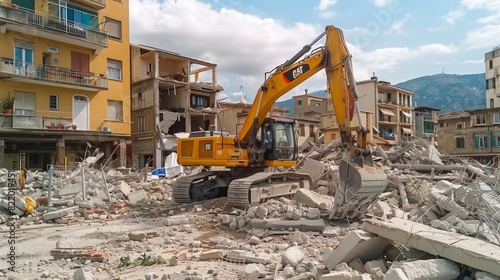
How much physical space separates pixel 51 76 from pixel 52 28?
284 centimetres

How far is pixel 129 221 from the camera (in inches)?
435

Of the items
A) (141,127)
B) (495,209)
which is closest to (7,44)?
(141,127)

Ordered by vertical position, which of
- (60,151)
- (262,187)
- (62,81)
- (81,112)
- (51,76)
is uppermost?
(51,76)

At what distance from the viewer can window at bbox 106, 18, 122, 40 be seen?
2974cm

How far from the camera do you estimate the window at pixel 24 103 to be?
24375 mm

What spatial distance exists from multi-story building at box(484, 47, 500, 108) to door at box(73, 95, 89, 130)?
1975 inches

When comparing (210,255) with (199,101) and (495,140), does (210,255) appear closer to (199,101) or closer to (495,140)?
(199,101)

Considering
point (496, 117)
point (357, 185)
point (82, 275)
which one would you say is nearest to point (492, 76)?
point (496, 117)

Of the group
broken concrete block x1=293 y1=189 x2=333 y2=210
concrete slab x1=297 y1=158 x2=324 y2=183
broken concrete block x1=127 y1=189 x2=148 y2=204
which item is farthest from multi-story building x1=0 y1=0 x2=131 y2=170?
broken concrete block x1=293 y1=189 x2=333 y2=210

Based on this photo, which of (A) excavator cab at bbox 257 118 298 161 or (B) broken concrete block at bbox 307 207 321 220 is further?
(A) excavator cab at bbox 257 118 298 161

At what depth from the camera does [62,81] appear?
84.3 ft

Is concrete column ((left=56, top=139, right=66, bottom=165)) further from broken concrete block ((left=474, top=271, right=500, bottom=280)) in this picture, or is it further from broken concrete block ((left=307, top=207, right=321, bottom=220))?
broken concrete block ((left=474, top=271, right=500, bottom=280))

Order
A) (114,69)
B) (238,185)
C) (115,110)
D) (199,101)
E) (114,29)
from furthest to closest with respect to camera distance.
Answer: (199,101)
(114,29)
(114,69)
(115,110)
(238,185)

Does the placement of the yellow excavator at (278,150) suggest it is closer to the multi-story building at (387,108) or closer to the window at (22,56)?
the window at (22,56)
